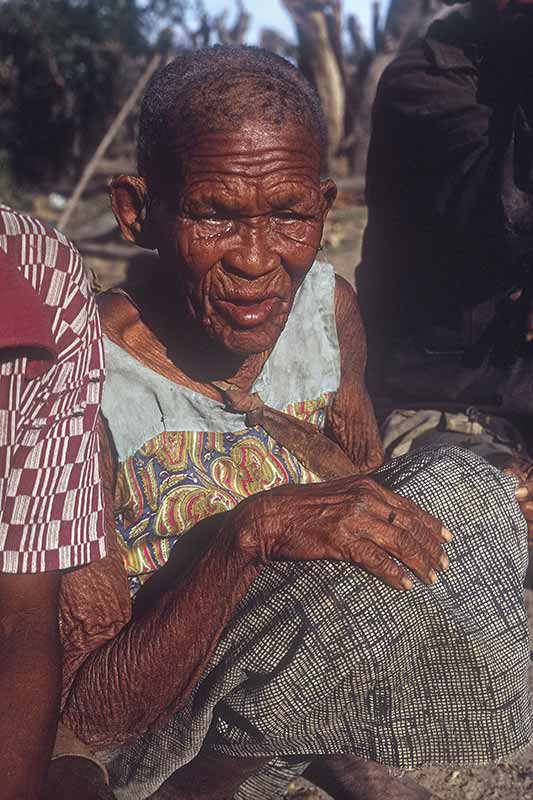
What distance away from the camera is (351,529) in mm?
1820

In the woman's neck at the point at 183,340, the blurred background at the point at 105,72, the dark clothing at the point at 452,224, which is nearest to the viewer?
the woman's neck at the point at 183,340

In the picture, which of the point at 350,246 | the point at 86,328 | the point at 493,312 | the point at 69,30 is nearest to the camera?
the point at 86,328

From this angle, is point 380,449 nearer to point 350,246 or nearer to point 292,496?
point 292,496

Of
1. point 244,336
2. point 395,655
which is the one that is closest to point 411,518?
point 395,655

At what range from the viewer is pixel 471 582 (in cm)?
188

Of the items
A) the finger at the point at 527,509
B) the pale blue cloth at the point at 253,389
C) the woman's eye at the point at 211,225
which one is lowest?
the finger at the point at 527,509

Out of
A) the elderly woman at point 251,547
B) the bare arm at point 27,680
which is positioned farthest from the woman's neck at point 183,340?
the bare arm at point 27,680

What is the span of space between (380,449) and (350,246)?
613 cm

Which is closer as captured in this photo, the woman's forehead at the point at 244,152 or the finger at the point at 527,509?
the woman's forehead at the point at 244,152

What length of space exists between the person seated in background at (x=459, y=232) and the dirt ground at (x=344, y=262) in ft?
2.62

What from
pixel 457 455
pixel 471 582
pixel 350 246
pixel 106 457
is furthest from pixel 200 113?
pixel 350 246

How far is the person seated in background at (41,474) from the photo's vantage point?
1628mm

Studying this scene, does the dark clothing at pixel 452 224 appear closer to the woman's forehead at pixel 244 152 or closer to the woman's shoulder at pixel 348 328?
the woman's shoulder at pixel 348 328

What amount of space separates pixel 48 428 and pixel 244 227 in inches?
24.5
